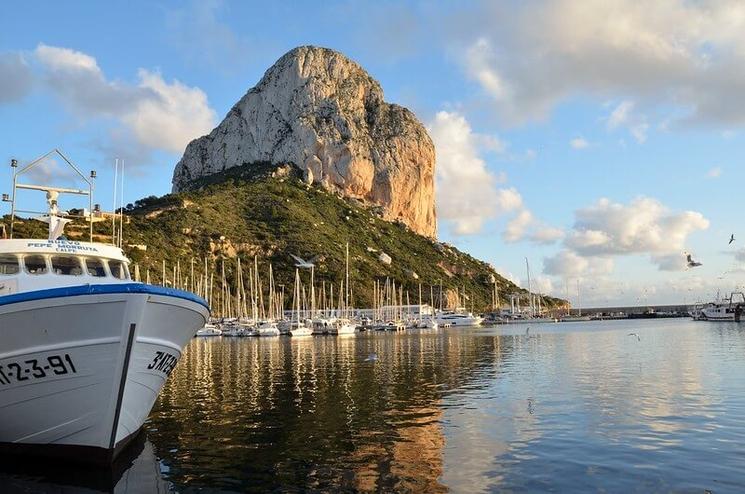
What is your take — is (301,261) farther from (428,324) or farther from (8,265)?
(8,265)

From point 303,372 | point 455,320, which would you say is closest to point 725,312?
point 455,320

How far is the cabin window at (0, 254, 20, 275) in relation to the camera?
695 inches

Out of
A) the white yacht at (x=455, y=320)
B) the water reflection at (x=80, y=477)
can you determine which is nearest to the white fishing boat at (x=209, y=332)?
the white yacht at (x=455, y=320)

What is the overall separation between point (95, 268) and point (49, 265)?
4.32ft

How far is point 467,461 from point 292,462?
484 cm

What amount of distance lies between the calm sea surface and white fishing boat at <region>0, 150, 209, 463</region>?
899 millimetres

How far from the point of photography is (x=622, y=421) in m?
21.4

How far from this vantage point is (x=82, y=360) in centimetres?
1451

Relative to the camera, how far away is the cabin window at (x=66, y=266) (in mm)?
18152

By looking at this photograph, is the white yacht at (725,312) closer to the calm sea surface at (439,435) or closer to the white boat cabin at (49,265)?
the calm sea surface at (439,435)

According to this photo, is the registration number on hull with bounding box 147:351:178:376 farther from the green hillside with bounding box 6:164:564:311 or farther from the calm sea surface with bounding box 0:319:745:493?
the green hillside with bounding box 6:164:564:311

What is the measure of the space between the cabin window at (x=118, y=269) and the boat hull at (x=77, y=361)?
4.52m

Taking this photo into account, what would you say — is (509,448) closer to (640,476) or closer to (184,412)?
(640,476)

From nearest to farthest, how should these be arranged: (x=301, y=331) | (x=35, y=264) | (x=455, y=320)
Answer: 1. (x=35, y=264)
2. (x=301, y=331)
3. (x=455, y=320)
